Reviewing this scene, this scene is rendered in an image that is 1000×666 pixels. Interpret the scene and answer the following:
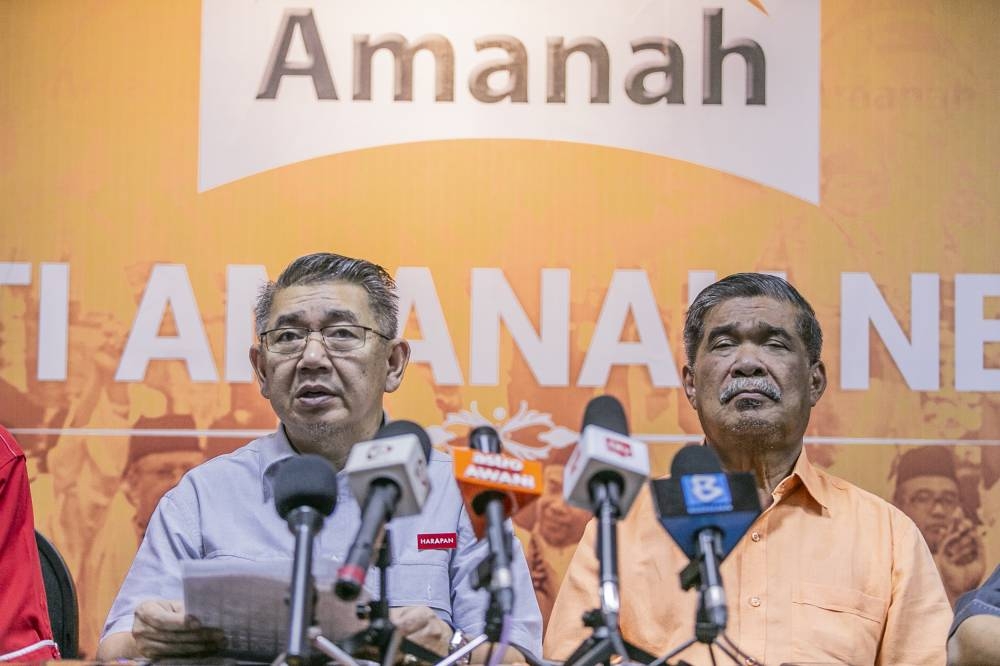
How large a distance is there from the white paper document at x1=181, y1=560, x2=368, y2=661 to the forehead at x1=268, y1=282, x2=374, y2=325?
964mm

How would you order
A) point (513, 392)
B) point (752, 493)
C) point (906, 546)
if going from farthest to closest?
point (513, 392) < point (906, 546) < point (752, 493)

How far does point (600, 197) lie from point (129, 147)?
136cm

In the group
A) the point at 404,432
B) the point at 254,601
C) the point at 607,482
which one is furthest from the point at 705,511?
the point at 254,601

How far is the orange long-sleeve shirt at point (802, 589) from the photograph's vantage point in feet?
8.73

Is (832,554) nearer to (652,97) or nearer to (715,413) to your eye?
(715,413)

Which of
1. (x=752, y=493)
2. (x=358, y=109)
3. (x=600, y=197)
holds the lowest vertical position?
(x=752, y=493)

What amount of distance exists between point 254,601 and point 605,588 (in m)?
0.68

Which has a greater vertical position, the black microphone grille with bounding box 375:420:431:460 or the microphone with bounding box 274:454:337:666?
the black microphone grille with bounding box 375:420:431:460

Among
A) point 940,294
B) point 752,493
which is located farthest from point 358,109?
point 752,493

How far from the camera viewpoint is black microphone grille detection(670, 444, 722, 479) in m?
1.76

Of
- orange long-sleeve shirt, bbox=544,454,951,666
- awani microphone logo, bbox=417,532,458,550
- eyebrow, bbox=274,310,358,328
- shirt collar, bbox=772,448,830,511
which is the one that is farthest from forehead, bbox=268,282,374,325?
shirt collar, bbox=772,448,830,511

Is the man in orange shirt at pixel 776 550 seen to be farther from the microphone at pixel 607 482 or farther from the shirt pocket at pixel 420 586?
the microphone at pixel 607 482

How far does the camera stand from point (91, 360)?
3496 millimetres

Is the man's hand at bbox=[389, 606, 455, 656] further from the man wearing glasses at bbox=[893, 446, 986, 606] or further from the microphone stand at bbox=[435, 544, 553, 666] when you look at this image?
the man wearing glasses at bbox=[893, 446, 986, 606]
